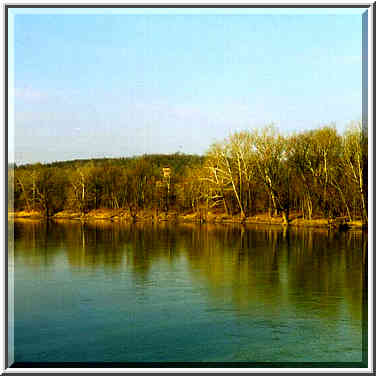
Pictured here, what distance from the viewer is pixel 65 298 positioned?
1073 cm

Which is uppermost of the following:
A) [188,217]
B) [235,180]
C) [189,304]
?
[235,180]

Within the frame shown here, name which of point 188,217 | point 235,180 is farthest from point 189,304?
point 188,217

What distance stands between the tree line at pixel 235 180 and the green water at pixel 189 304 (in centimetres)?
936

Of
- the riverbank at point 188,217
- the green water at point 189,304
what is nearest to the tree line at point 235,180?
the riverbank at point 188,217

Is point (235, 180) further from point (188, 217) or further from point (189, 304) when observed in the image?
point (189, 304)

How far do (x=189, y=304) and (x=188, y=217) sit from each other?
2848cm

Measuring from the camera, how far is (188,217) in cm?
3853

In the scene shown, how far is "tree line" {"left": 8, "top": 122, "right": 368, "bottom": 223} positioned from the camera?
2822 centimetres

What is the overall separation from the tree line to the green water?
9.36 metres

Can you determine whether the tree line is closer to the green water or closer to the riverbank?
the riverbank

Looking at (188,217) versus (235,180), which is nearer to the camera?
(235,180)

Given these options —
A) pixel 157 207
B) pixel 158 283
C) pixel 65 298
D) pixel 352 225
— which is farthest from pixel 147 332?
pixel 157 207

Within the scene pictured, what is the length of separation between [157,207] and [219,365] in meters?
33.8

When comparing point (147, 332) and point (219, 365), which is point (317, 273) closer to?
point (147, 332)
